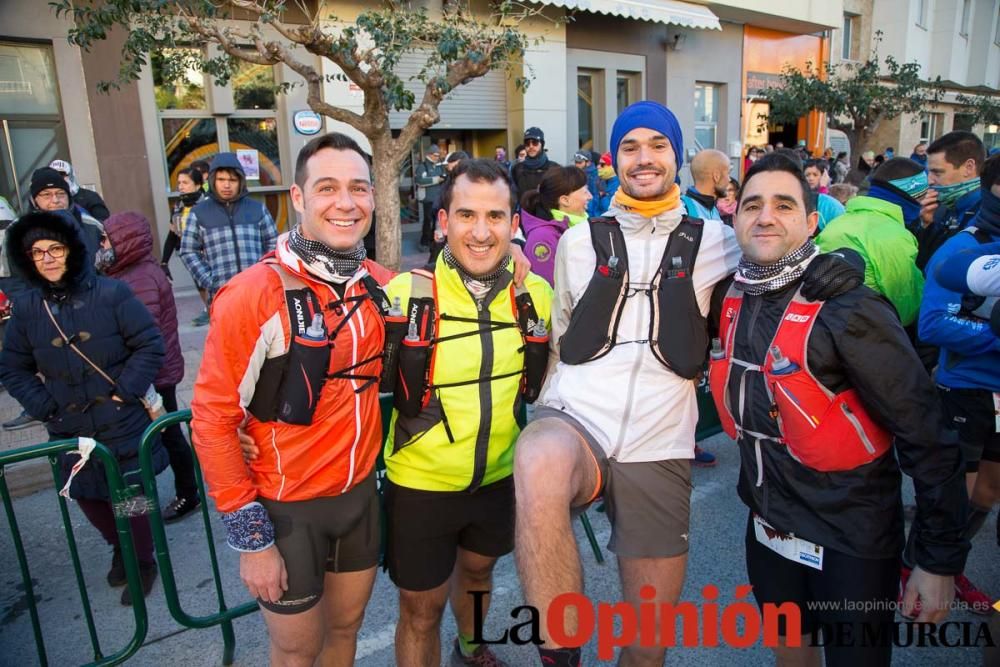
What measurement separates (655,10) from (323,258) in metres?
14.2

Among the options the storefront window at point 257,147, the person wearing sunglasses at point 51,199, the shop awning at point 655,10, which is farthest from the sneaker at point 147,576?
the shop awning at point 655,10

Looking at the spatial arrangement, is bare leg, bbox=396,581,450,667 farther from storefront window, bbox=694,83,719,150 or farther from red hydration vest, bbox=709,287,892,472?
storefront window, bbox=694,83,719,150

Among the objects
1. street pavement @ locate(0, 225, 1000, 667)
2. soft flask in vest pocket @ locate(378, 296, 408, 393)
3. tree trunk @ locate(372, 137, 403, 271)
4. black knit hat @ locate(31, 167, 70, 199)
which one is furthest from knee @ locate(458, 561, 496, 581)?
tree trunk @ locate(372, 137, 403, 271)

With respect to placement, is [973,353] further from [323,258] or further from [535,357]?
[323,258]

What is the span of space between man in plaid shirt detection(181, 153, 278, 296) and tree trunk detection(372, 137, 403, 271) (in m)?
2.14

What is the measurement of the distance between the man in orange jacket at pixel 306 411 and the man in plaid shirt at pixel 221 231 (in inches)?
145

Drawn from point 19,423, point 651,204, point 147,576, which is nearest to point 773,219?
point 651,204

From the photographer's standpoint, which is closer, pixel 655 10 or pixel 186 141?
pixel 186 141

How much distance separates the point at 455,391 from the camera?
2309mm

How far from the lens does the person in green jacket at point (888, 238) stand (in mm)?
3709

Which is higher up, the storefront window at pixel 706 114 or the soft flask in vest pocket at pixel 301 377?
the storefront window at pixel 706 114

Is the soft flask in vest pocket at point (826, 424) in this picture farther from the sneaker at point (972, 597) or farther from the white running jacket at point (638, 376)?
the sneaker at point (972, 597)

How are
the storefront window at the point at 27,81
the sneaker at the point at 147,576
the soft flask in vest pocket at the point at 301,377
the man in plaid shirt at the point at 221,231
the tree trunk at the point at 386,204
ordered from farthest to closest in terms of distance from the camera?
1. the storefront window at the point at 27,81
2. the tree trunk at the point at 386,204
3. the man in plaid shirt at the point at 221,231
4. the sneaker at the point at 147,576
5. the soft flask in vest pocket at the point at 301,377

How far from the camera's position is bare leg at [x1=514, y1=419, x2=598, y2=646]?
197 centimetres
